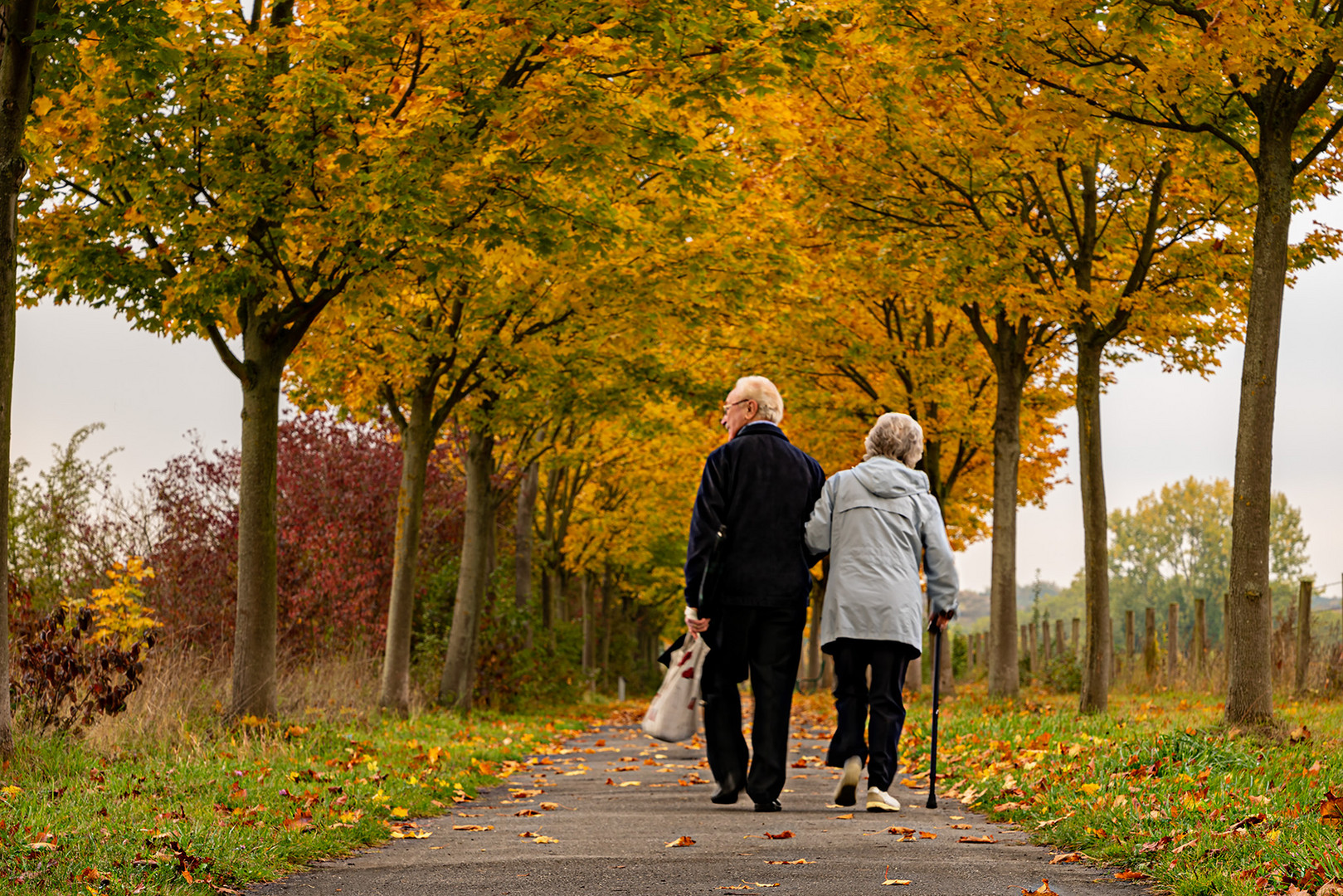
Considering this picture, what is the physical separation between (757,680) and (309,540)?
13802 mm

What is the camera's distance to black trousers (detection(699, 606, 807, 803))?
705 cm

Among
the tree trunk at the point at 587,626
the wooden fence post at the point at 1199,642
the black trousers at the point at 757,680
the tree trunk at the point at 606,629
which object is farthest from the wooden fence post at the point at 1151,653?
the tree trunk at the point at 606,629

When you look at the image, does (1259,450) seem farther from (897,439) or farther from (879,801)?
(879,801)

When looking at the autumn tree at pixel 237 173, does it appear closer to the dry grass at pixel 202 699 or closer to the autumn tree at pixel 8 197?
the dry grass at pixel 202 699

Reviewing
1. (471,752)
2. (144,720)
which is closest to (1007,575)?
(471,752)

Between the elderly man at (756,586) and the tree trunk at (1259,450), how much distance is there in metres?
3.73

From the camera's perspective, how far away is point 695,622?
7.05 m

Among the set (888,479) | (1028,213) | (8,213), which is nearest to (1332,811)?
(888,479)

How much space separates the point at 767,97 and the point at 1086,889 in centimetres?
1330

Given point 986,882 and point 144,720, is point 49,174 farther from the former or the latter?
point 986,882

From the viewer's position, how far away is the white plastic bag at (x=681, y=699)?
715 cm

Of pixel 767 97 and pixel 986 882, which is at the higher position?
pixel 767 97

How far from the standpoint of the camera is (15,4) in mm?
7652

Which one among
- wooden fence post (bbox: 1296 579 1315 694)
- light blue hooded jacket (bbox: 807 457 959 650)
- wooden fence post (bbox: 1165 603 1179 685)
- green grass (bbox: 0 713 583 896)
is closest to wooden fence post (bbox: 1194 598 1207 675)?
wooden fence post (bbox: 1165 603 1179 685)
